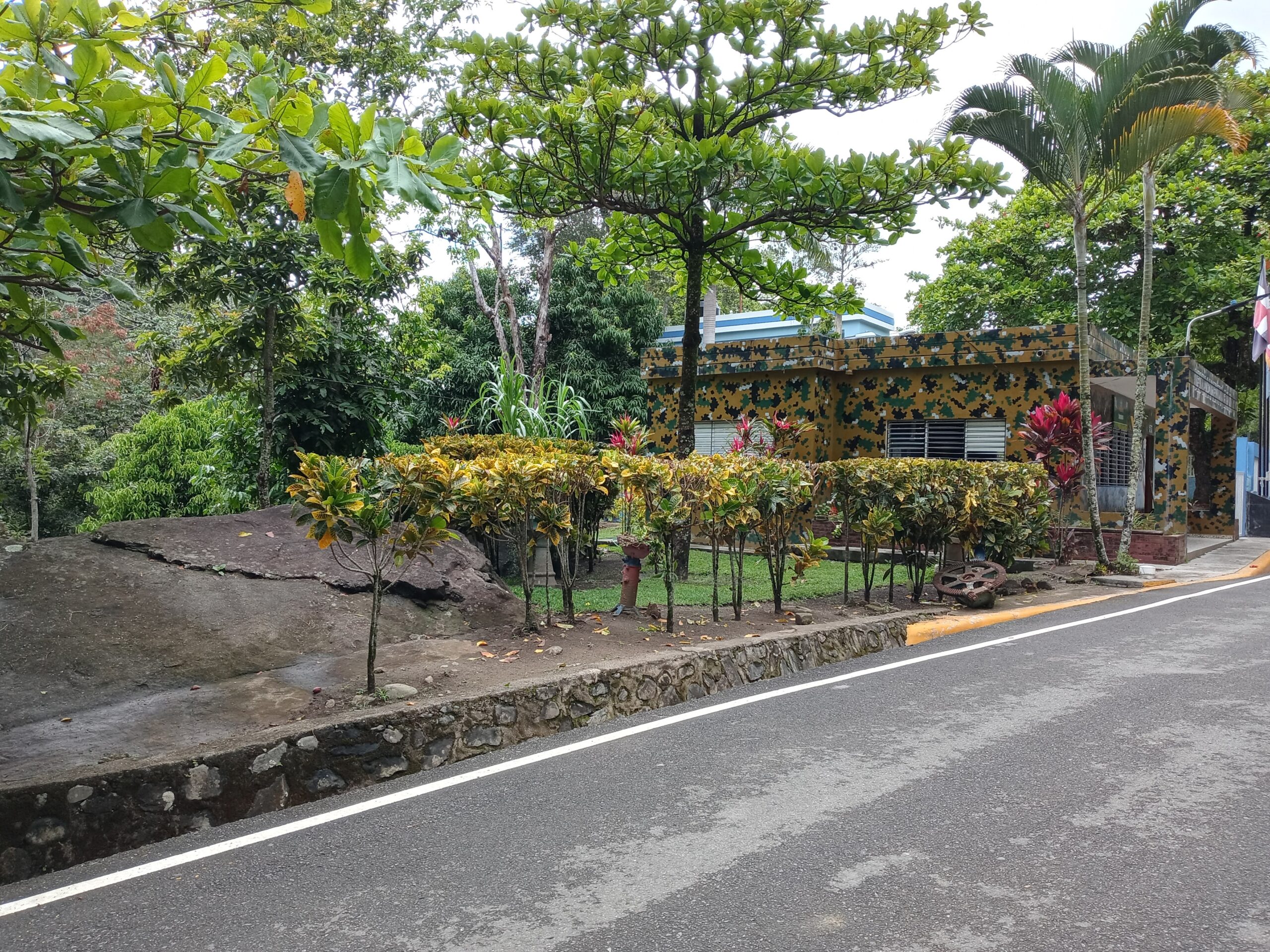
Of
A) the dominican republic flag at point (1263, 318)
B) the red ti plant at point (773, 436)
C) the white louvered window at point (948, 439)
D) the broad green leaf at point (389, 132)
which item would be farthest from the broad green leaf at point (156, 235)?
the dominican republic flag at point (1263, 318)

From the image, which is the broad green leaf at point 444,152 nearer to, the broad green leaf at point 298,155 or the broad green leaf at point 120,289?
the broad green leaf at point 298,155

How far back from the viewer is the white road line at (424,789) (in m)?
3.35

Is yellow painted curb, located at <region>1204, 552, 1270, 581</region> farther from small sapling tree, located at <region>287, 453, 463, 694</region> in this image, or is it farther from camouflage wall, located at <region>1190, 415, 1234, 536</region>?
small sapling tree, located at <region>287, 453, 463, 694</region>

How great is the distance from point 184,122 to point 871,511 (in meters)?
7.39

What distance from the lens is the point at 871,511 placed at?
9297mm

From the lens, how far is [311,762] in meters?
4.30

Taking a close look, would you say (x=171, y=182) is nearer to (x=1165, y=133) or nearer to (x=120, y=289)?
(x=120, y=289)

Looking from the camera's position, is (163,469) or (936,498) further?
(163,469)

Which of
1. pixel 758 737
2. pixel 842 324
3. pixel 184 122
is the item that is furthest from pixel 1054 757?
pixel 842 324

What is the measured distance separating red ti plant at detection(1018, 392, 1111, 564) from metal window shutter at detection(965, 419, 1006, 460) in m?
1.87

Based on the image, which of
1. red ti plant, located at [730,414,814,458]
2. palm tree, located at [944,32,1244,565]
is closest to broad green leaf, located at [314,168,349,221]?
red ti plant, located at [730,414,814,458]

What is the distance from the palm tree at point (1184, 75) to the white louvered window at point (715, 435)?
7.02 meters

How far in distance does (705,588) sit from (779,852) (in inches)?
257

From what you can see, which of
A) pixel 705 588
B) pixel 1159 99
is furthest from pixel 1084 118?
pixel 705 588
